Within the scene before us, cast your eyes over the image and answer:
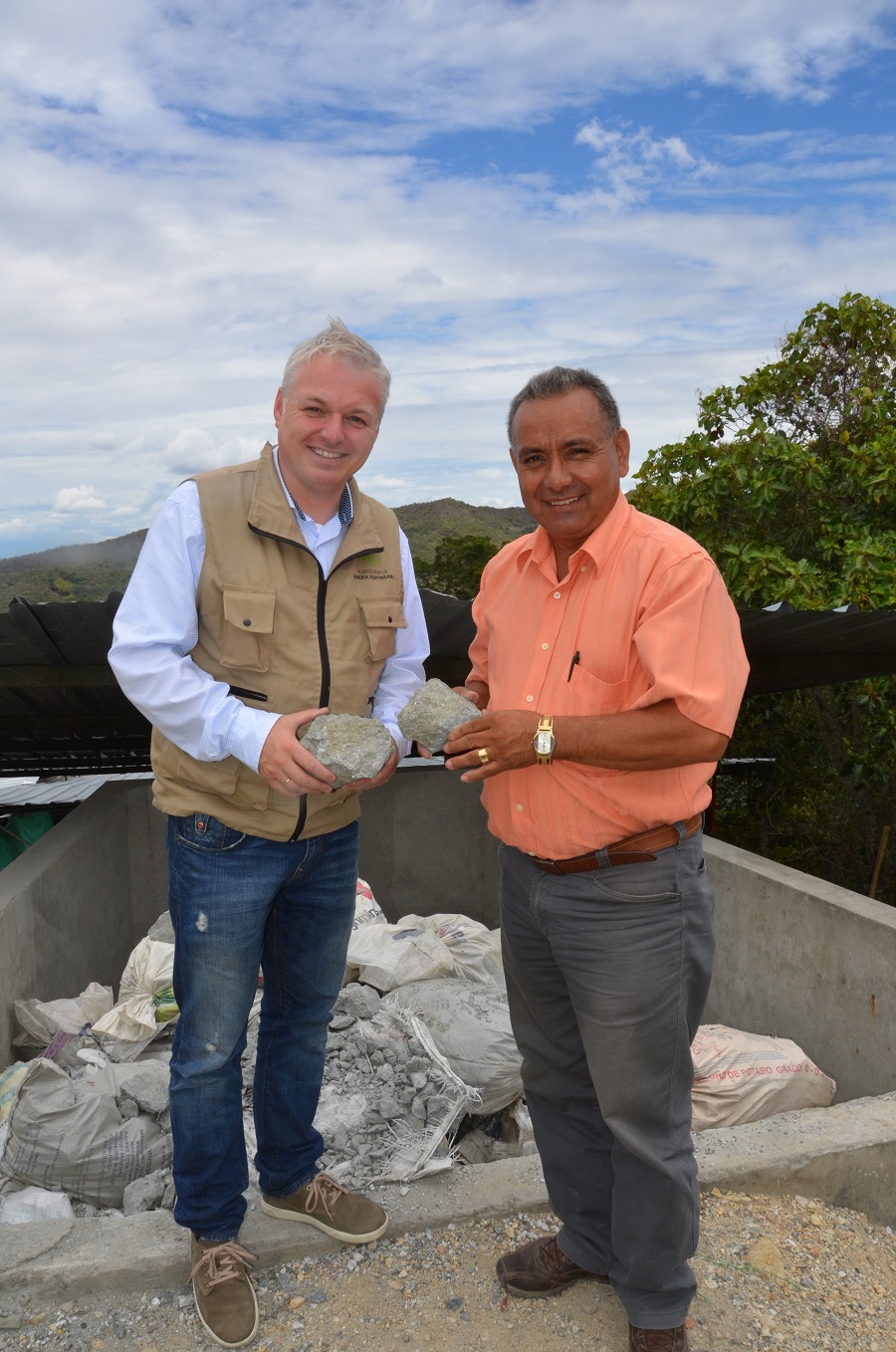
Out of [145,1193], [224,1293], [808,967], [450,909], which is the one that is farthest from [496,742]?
[450,909]

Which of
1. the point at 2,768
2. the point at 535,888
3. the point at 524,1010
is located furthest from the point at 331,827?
the point at 2,768

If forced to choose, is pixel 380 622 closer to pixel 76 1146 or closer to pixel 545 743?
pixel 545 743

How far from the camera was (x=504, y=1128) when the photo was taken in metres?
3.85

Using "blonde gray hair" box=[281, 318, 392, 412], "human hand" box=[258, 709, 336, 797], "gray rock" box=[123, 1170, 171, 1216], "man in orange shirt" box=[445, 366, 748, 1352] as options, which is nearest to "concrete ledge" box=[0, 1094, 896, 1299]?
"gray rock" box=[123, 1170, 171, 1216]

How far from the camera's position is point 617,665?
7.29 feet

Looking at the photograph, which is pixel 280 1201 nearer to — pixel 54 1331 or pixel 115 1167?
pixel 54 1331

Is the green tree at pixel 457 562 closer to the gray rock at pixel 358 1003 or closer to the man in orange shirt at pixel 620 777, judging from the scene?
the gray rock at pixel 358 1003

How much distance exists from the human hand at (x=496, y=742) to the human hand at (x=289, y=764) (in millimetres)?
305

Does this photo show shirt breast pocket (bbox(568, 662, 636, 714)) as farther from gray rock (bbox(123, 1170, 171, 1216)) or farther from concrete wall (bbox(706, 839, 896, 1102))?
concrete wall (bbox(706, 839, 896, 1102))

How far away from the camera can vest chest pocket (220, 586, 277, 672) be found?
2.31 metres

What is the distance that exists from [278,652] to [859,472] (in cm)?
573

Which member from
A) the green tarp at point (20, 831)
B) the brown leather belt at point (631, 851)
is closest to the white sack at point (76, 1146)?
the brown leather belt at point (631, 851)

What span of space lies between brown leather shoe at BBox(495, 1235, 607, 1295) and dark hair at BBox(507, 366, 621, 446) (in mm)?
2200

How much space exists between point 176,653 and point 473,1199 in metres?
1.92
